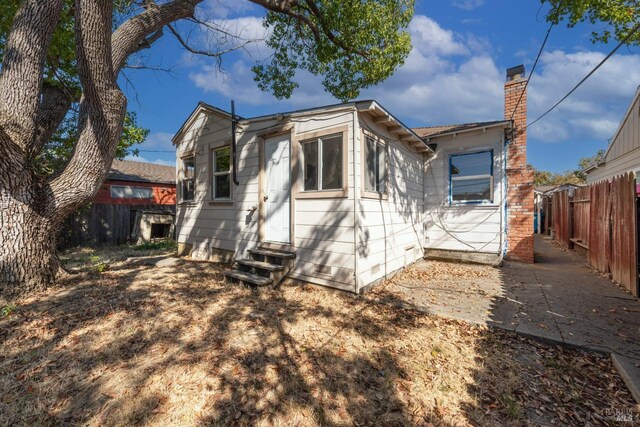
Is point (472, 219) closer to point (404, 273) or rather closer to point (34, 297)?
point (404, 273)

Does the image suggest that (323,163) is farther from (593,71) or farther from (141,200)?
(141,200)

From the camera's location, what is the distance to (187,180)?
8656mm

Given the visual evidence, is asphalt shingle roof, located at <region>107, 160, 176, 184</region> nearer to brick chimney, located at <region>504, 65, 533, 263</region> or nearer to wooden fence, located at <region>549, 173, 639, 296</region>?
brick chimney, located at <region>504, 65, 533, 263</region>

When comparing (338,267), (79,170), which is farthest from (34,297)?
(338,267)

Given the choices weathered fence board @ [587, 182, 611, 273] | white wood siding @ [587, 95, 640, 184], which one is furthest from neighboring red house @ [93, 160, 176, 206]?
white wood siding @ [587, 95, 640, 184]

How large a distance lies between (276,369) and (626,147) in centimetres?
1286

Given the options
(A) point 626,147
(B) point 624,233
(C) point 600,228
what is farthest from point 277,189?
(A) point 626,147

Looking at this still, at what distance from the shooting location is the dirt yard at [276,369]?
2219 mm

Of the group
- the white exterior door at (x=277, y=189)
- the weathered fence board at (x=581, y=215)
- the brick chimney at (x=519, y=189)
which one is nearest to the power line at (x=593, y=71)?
the brick chimney at (x=519, y=189)

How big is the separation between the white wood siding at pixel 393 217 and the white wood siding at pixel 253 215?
1.03 feet

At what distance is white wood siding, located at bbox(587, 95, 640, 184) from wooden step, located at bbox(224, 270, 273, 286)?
447 inches

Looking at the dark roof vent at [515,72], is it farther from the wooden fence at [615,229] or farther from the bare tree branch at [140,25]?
the bare tree branch at [140,25]

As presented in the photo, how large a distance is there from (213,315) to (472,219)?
7032 millimetres

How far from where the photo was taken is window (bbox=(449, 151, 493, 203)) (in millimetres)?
7512
